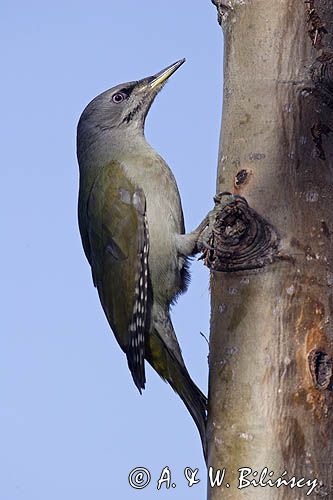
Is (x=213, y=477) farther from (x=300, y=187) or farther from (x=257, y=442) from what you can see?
(x=300, y=187)

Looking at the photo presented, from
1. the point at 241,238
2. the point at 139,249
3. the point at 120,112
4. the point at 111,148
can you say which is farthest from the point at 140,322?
the point at 241,238

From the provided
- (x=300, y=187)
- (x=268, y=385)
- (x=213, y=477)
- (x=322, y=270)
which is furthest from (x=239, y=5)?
(x=213, y=477)

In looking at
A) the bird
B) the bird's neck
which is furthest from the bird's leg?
the bird's neck

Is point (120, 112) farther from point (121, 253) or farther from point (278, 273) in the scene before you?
point (278, 273)

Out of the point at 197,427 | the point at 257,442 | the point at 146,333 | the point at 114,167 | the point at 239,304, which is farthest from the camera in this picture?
the point at 114,167

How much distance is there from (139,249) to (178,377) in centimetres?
87

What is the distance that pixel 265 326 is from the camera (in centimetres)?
243

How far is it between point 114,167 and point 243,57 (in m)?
2.12

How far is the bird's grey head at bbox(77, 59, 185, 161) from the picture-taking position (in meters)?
5.27

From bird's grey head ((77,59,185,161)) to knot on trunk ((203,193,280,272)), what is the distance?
266 cm

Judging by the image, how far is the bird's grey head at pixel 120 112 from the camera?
5266mm

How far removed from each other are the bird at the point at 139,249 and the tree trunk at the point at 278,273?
1.51 metres

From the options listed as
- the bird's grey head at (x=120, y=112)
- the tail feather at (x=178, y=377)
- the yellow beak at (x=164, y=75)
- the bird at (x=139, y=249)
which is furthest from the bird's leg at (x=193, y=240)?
the yellow beak at (x=164, y=75)

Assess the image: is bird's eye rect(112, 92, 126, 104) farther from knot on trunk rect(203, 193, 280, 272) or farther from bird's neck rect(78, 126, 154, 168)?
knot on trunk rect(203, 193, 280, 272)
